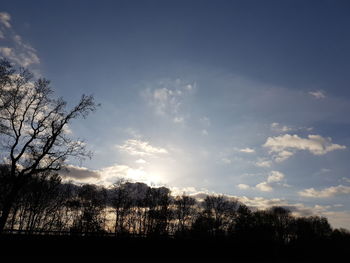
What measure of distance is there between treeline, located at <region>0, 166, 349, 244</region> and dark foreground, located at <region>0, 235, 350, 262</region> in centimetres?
246

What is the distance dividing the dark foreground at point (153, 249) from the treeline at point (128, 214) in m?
2.46

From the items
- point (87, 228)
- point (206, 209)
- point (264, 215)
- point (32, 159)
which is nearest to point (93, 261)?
point (32, 159)

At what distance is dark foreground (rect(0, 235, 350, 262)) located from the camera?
16.6 meters

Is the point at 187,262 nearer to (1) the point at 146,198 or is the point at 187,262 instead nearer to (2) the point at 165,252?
(2) the point at 165,252

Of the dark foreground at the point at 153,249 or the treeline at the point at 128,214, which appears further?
the treeline at the point at 128,214

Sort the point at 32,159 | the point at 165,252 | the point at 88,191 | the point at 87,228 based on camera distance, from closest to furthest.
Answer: the point at 32,159 → the point at 165,252 → the point at 87,228 → the point at 88,191

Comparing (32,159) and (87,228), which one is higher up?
(32,159)

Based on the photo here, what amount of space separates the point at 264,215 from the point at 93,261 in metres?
71.6

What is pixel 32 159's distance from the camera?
2152 centimetres

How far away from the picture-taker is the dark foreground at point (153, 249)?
54.6 ft

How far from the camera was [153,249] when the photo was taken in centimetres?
2238

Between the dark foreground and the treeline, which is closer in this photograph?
the dark foreground

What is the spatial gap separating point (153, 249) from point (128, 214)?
32813 millimetres

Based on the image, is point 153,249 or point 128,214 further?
point 128,214
